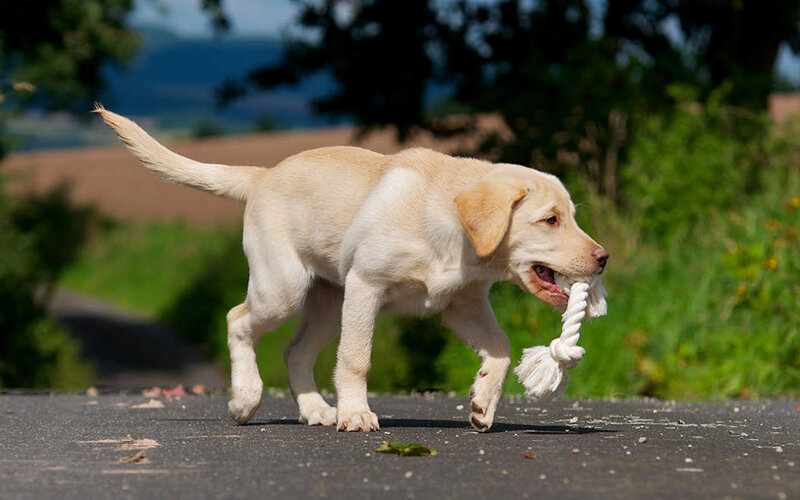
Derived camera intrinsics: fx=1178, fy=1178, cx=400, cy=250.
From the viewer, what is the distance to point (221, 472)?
195 inches

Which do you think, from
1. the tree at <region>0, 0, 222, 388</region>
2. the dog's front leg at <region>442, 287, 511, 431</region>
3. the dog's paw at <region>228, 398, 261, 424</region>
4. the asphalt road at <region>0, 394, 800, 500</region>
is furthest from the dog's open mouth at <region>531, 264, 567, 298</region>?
the tree at <region>0, 0, 222, 388</region>

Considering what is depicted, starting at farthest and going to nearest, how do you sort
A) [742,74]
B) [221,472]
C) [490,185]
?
[742,74] → [490,185] → [221,472]

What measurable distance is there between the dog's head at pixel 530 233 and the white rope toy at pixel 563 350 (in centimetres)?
8

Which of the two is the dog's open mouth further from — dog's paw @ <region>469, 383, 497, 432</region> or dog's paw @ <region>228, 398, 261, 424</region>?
dog's paw @ <region>228, 398, 261, 424</region>

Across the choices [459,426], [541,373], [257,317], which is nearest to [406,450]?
[541,373]

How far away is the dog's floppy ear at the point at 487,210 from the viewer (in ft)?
20.0

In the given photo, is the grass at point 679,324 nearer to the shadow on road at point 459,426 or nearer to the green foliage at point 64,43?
the shadow on road at point 459,426

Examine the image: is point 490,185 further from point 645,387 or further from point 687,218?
point 687,218

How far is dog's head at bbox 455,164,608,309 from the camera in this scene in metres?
6.14

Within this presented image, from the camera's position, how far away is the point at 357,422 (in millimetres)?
6375

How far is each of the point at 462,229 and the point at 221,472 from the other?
Answer: 6.78ft

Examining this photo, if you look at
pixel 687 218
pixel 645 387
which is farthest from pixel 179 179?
pixel 687 218

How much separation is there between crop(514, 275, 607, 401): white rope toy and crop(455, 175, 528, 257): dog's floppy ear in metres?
0.46

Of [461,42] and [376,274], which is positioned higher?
[461,42]
